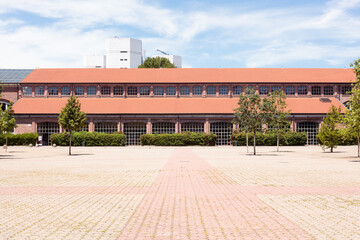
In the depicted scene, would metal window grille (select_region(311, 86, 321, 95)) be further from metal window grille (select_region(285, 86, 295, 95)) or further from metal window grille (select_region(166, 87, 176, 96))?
metal window grille (select_region(166, 87, 176, 96))

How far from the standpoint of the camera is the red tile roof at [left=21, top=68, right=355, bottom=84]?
58.0 meters

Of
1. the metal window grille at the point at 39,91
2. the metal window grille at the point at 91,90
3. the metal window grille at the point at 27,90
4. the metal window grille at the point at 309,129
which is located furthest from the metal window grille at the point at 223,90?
the metal window grille at the point at 27,90

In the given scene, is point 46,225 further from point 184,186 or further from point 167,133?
point 167,133

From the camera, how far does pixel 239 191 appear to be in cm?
1110

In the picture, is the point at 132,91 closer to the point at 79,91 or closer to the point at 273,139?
the point at 79,91

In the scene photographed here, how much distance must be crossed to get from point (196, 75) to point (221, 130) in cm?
1284

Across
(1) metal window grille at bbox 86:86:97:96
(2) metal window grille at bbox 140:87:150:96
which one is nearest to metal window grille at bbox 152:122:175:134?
(2) metal window grille at bbox 140:87:150:96

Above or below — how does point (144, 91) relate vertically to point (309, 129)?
above

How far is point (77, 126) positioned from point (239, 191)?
2254 cm

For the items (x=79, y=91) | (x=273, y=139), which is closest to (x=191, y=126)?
(x=273, y=139)

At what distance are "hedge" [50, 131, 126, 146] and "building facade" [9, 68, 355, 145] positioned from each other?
435cm

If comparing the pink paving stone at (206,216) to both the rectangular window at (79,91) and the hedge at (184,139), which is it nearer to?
the hedge at (184,139)

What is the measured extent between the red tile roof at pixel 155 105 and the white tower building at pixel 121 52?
85.5 meters

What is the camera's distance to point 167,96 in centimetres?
5797
